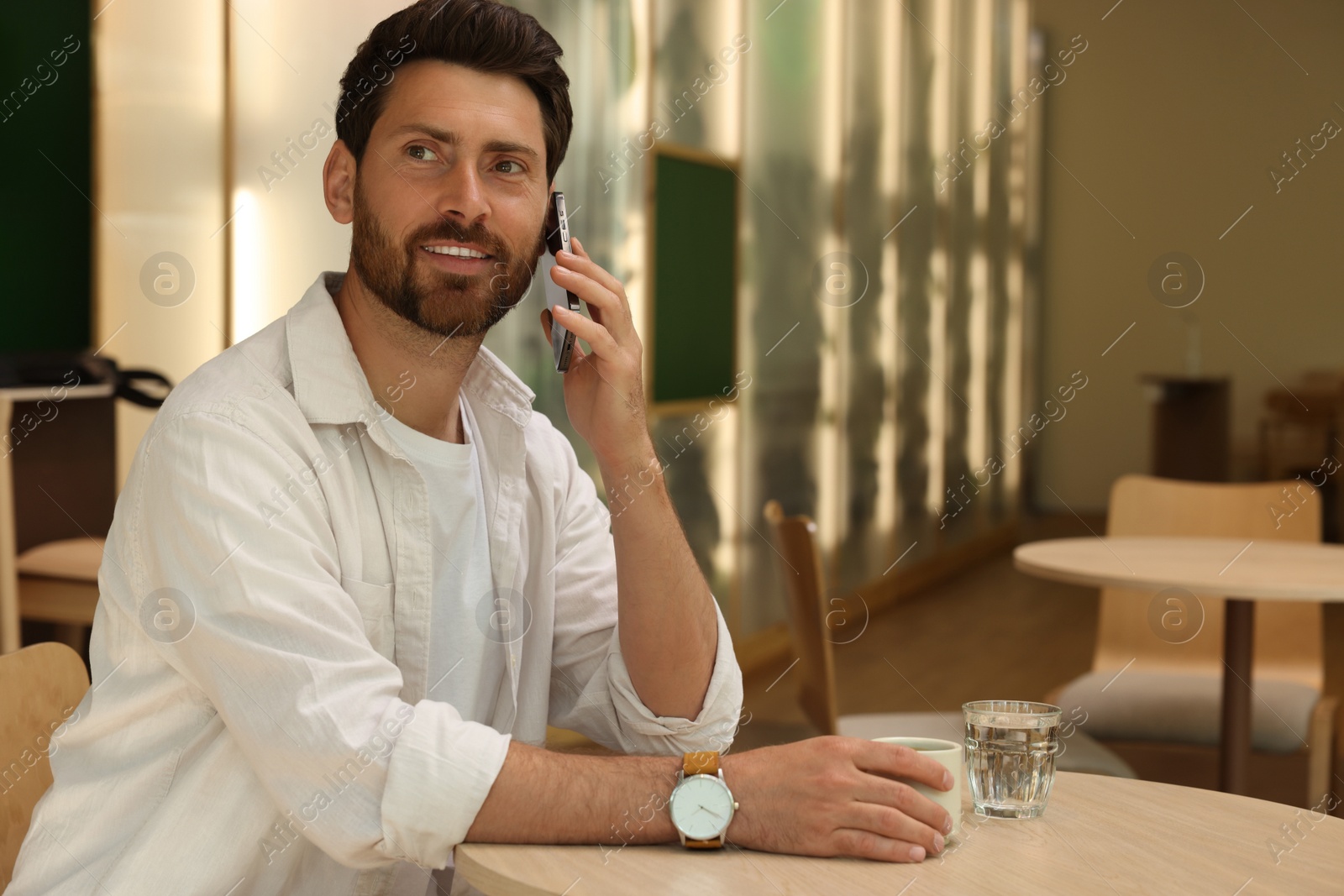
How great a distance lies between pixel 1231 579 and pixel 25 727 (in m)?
2.20

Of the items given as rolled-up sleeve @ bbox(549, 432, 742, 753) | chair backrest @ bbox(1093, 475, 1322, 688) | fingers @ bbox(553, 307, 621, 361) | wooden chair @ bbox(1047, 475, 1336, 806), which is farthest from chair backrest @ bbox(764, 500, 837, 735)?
fingers @ bbox(553, 307, 621, 361)

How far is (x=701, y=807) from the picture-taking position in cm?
113

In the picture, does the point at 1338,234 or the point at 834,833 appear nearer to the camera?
the point at 834,833

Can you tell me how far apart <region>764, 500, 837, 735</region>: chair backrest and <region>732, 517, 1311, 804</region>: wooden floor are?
0.92 metres

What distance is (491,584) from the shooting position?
1.51 meters

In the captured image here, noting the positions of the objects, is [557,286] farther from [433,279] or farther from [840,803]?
[840,803]

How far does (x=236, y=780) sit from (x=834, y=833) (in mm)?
553

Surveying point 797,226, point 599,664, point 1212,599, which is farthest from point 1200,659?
point 797,226

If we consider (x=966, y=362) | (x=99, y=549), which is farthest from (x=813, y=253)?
(x=99, y=549)

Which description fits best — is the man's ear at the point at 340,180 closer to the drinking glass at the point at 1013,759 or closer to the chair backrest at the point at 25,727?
the chair backrest at the point at 25,727

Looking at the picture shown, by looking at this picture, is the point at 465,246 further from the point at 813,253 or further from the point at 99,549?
the point at 813,253

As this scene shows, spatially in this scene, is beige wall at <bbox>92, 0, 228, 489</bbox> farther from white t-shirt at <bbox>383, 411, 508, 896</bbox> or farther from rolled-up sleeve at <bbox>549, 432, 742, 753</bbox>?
white t-shirt at <bbox>383, 411, 508, 896</bbox>

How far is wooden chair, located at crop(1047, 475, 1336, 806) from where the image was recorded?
2820 mm

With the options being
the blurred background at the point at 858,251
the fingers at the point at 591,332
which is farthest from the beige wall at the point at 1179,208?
the fingers at the point at 591,332
